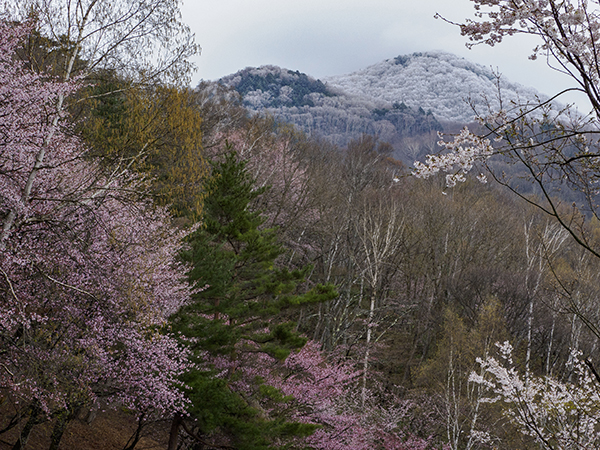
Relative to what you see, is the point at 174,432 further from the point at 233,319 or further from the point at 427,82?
the point at 427,82

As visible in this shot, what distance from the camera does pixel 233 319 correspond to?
11148mm

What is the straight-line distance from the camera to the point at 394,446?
15.3 metres

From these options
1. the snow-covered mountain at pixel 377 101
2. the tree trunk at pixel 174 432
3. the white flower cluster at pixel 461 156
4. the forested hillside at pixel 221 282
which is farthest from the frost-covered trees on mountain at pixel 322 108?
the white flower cluster at pixel 461 156

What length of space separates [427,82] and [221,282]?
126659mm

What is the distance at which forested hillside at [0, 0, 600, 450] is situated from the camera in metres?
5.94

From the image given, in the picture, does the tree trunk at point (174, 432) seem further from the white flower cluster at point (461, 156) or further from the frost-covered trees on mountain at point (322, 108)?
the frost-covered trees on mountain at point (322, 108)

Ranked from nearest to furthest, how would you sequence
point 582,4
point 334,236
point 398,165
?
point 582,4, point 334,236, point 398,165

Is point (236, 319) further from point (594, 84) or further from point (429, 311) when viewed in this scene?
point (429, 311)

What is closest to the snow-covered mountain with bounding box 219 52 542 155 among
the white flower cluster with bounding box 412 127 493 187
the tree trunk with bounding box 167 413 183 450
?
the tree trunk with bounding box 167 413 183 450

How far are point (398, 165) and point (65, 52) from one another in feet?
140

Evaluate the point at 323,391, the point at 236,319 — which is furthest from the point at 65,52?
the point at 323,391

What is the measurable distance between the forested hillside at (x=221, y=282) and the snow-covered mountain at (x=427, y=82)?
3441 inches

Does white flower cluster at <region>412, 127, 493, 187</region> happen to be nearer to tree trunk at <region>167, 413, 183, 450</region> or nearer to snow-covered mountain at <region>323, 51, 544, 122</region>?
tree trunk at <region>167, 413, 183, 450</region>

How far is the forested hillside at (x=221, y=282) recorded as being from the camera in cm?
594
